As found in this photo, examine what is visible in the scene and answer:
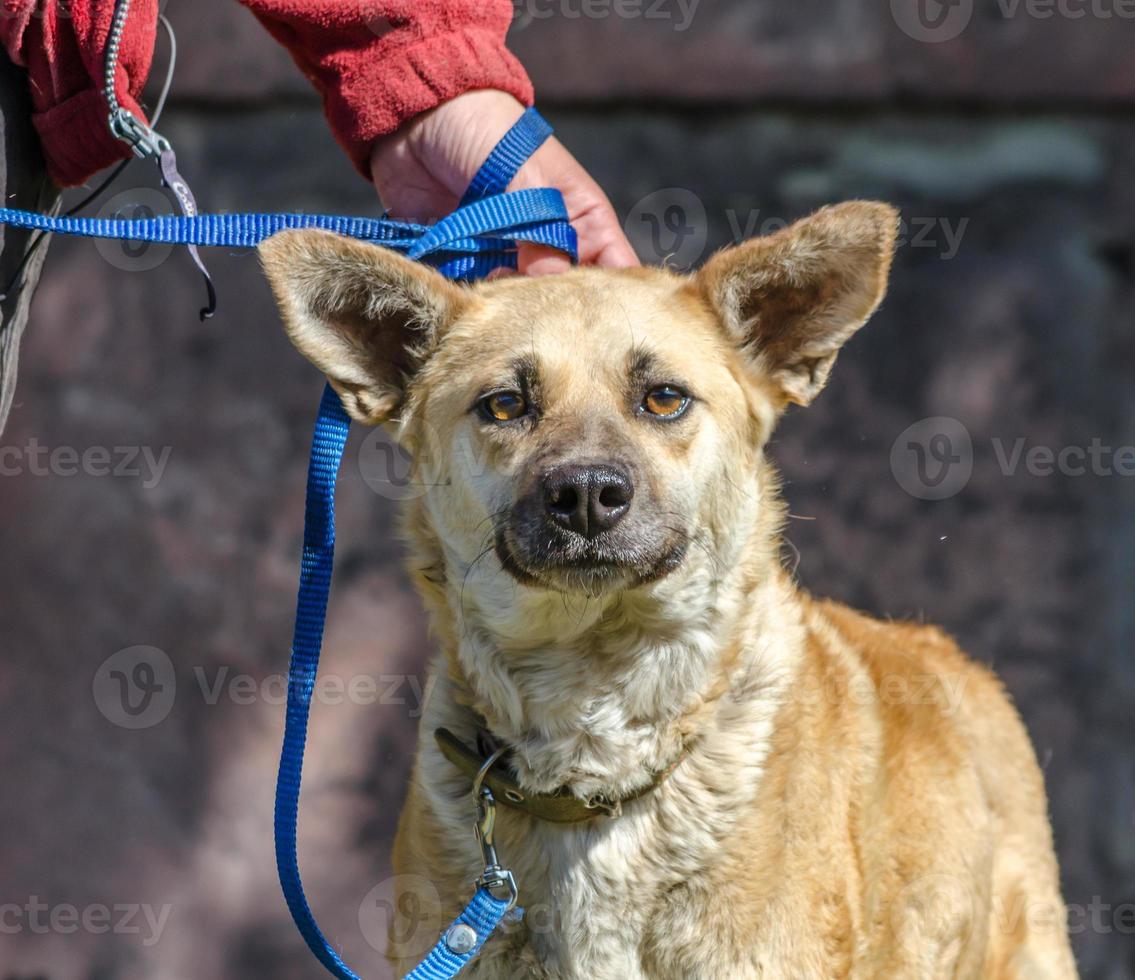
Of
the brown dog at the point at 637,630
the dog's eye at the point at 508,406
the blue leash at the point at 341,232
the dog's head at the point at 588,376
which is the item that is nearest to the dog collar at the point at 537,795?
the brown dog at the point at 637,630

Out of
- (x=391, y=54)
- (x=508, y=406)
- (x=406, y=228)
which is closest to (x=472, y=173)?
(x=406, y=228)

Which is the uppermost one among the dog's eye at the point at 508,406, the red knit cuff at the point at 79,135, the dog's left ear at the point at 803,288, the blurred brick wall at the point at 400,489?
the red knit cuff at the point at 79,135

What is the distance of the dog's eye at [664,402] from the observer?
2.57 meters


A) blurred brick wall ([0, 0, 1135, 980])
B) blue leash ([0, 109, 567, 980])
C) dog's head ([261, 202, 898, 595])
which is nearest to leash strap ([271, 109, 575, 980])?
blue leash ([0, 109, 567, 980])

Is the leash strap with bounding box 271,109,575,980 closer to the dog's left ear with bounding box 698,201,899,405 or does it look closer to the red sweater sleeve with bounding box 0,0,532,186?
the red sweater sleeve with bounding box 0,0,532,186

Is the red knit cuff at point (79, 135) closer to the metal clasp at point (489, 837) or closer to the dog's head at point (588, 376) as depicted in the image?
the dog's head at point (588, 376)

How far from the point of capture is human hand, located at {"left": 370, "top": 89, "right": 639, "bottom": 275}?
9.25ft

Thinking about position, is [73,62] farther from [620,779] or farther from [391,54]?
[620,779]

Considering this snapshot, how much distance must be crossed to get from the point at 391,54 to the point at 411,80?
0.07 m

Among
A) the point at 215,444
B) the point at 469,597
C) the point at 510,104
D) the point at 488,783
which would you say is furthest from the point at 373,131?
the point at 215,444

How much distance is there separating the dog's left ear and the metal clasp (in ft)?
3.07

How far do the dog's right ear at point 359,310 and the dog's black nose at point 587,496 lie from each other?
1.73 ft

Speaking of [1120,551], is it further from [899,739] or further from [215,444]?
[215,444]

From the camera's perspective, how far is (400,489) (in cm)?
449
